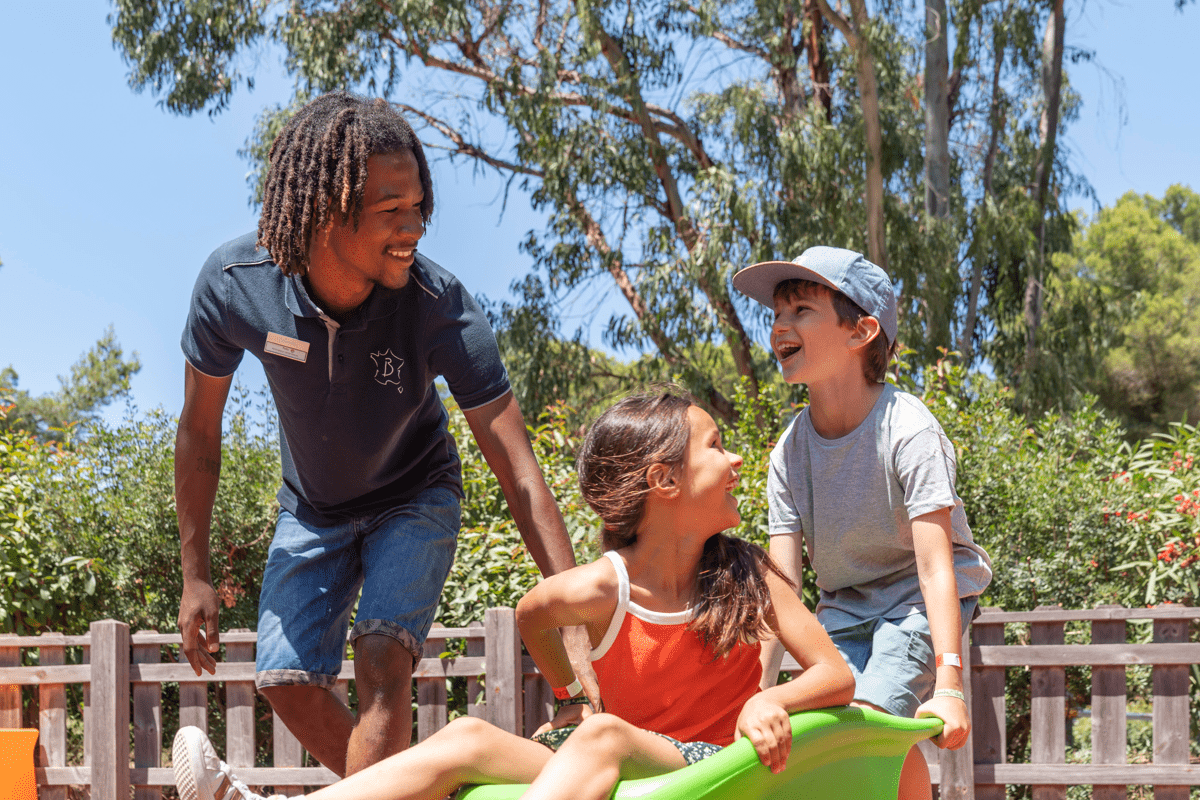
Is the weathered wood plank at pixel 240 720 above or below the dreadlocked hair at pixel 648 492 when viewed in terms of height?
below

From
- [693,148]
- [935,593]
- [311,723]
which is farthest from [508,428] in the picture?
[693,148]

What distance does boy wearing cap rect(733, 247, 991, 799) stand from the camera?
198 cm

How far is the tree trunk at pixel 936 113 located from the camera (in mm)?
9305

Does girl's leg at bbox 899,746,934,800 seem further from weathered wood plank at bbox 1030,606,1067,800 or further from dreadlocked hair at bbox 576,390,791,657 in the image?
weathered wood plank at bbox 1030,606,1067,800

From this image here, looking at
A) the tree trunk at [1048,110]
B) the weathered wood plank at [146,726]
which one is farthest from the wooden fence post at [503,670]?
the tree trunk at [1048,110]

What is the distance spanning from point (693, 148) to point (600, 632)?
9430mm

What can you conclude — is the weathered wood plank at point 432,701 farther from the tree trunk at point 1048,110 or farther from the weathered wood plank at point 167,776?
the tree trunk at point 1048,110

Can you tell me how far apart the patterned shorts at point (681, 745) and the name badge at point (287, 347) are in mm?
907

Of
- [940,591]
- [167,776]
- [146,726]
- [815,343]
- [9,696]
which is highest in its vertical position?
[815,343]

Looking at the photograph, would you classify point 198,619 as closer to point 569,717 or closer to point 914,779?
point 569,717

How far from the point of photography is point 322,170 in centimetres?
201

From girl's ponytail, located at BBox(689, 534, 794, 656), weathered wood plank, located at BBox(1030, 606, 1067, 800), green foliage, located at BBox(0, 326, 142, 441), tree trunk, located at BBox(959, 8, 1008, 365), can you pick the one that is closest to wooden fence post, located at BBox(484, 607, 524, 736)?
girl's ponytail, located at BBox(689, 534, 794, 656)

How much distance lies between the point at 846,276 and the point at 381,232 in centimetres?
99

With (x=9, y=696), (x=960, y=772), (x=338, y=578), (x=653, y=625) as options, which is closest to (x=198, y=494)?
(x=338, y=578)
